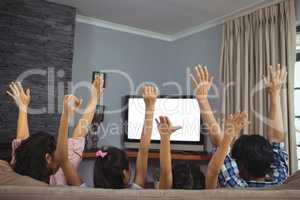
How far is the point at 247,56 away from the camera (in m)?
2.86

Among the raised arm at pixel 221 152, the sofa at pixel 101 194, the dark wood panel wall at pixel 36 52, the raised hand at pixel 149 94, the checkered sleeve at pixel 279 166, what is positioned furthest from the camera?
the dark wood panel wall at pixel 36 52

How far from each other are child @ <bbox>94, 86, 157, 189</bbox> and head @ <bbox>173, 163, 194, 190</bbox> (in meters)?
0.16

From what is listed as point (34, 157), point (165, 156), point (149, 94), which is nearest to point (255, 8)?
point (149, 94)

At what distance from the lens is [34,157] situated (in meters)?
1.21

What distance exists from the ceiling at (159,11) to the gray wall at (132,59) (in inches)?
7.6

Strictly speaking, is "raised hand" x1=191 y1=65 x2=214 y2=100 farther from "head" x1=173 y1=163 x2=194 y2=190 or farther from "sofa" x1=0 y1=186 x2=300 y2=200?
"sofa" x1=0 y1=186 x2=300 y2=200

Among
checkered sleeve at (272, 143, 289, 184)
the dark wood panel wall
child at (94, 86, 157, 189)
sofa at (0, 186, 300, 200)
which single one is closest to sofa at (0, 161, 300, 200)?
sofa at (0, 186, 300, 200)

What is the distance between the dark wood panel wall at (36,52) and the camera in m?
2.63

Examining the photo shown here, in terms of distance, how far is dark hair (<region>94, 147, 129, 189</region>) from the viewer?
122 centimetres

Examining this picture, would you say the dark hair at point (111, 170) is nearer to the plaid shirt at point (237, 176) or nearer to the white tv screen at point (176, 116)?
the plaid shirt at point (237, 176)

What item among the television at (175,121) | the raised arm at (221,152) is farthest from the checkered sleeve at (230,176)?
the television at (175,121)

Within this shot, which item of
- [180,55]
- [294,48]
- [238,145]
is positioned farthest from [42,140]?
[180,55]

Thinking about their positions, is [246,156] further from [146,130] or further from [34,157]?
[34,157]

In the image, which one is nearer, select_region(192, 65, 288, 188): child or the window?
select_region(192, 65, 288, 188): child
